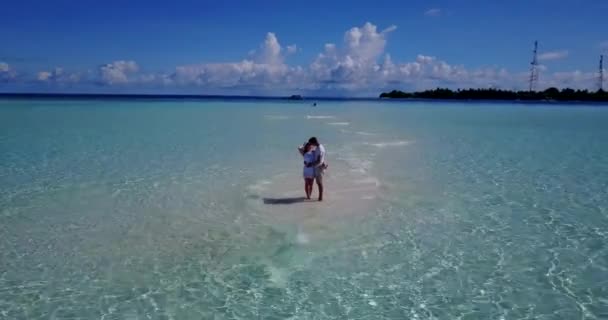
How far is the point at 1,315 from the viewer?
242 inches

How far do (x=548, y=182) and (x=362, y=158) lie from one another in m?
A: 7.42

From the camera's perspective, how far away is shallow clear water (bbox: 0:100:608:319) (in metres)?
6.54

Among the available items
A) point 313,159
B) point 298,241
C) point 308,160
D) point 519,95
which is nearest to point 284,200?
→ point 308,160

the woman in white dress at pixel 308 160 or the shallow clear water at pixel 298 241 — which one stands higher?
the woman in white dress at pixel 308 160

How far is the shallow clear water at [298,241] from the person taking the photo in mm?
6543

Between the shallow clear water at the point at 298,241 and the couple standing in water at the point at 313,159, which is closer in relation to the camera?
the shallow clear water at the point at 298,241

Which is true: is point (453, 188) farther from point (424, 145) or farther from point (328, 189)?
point (424, 145)

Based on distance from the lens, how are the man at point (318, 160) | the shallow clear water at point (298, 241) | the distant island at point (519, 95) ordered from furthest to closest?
the distant island at point (519, 95) < the man at point (318, 160) < the shallow clear water at point (298, 241)

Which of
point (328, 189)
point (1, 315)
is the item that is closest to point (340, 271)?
point (1, 315)

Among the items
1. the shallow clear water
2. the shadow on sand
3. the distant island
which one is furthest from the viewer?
the distant island

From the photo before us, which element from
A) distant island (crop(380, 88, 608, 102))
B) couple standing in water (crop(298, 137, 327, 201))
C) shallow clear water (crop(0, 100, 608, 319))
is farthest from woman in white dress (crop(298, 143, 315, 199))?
distant island (crop(380, 88, 608, 102))

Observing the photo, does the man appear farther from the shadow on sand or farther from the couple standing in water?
the shadow on sand

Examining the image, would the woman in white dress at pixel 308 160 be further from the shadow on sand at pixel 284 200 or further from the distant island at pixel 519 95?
the distant island at pixel 519 95

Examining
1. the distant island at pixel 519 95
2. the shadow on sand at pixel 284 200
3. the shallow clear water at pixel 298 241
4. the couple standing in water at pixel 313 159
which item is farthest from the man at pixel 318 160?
the distant island at pixel 519 95
